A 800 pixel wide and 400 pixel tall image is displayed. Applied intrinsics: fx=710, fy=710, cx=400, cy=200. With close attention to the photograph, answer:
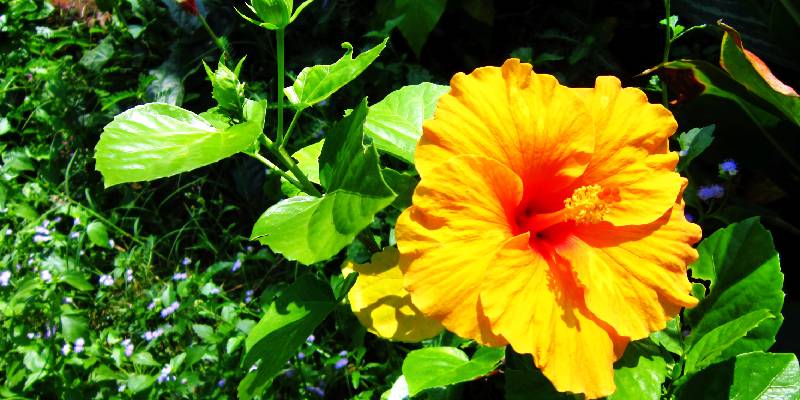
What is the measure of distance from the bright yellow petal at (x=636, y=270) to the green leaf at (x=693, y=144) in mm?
396

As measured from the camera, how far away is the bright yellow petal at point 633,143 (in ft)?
2.84

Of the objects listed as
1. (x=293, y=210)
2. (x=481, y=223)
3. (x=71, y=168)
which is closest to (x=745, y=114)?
(x=481, y=223)

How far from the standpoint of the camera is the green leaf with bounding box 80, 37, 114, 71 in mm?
3027

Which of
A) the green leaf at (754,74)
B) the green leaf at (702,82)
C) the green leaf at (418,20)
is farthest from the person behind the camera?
the green leaf at (418,20)

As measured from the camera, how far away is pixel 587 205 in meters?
0.84

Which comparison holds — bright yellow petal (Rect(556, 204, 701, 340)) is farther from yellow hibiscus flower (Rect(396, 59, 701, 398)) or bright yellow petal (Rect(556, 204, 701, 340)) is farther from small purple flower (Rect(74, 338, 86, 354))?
small purple flower (Rect(74, 338, 86, 354))

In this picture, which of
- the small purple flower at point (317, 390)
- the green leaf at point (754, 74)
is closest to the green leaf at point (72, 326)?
the small purple flower at point (317, 390)

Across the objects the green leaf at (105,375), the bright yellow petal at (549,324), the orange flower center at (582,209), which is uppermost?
the orange flower center at (582,209)

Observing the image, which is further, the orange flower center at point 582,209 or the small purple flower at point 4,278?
the small purple flower at point 4,278

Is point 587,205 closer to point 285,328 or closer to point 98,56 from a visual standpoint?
point 285,328

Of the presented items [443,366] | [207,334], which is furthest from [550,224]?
[207,334]

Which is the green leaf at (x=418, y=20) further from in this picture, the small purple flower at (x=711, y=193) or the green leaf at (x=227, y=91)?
the green leaf at (x=227, y=91)

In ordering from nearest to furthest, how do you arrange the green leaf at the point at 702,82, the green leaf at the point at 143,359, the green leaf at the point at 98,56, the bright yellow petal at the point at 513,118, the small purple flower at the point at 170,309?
1. the bright yellow petal at the point at 513,118
2. the green leaf at the point at 702,82
3. the green leaf at the point at 143,359
4. the small purple flower at the point at 170,309
5. the green leaf at the point at 98,56

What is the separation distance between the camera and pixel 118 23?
3143 mm
